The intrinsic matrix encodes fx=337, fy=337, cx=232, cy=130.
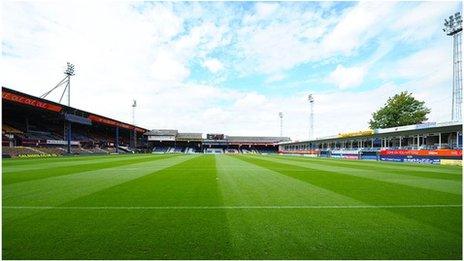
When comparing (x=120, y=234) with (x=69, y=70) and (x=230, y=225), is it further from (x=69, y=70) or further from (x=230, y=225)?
(x=69, y=70)

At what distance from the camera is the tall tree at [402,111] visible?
78.5 metres

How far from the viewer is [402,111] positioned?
266 feet

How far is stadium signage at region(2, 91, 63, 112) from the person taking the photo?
39969 millimetres

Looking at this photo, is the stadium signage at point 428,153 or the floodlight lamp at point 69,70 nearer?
the stadium signage at point 428,153

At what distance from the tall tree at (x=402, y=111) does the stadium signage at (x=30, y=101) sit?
237ft

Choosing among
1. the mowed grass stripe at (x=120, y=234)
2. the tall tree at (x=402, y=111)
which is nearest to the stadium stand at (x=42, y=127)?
the mowed grass stripe at (x=120, y=234)

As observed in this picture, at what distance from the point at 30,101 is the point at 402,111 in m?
76.8

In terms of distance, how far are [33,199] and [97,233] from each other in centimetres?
462

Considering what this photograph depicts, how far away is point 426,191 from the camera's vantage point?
11.4 metres

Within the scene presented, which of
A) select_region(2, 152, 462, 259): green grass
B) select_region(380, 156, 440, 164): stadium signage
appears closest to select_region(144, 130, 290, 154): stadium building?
select_region(380, 156, 440, 164): stadium signage

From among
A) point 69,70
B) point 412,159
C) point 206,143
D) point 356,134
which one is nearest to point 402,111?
point 356,134

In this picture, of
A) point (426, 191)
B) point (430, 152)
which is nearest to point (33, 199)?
point (426, 191)

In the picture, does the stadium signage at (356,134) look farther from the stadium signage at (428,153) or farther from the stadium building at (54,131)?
the stadium building at (54,131)

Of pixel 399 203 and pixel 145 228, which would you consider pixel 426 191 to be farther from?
pixel 145 228
